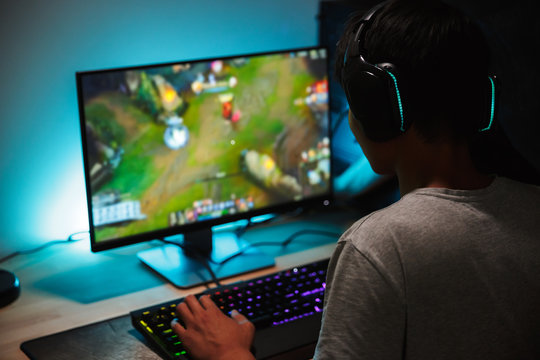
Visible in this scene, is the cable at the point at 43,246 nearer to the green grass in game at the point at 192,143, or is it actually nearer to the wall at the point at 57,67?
the wall at the point at 57,67

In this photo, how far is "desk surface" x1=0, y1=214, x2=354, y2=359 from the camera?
46.9 inches

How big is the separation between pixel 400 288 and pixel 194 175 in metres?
0.72

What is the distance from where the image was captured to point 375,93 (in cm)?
86

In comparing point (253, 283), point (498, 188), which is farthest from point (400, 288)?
point (253, 283)

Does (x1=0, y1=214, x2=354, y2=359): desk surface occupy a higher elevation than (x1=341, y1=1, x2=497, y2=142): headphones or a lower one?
lower

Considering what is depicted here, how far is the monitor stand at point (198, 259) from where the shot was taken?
1360 mm

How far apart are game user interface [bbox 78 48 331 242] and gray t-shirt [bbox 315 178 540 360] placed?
61 centimetres

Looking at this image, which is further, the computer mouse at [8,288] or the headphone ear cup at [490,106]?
the computer mouse at [8,288]

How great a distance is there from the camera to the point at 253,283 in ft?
4.16

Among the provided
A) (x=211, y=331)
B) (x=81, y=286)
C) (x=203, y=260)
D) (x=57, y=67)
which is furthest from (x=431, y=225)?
(x=57, y=67)

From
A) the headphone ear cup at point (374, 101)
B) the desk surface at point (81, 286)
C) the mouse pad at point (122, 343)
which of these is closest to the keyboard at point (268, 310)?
the mouse pad at point (122, 343)

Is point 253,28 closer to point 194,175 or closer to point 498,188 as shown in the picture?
point 194,175

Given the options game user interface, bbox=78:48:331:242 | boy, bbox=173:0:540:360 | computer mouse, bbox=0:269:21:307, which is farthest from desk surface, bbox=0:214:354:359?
boy, bbox=173:0:540:360

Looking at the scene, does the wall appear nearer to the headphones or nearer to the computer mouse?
the computer mouse
